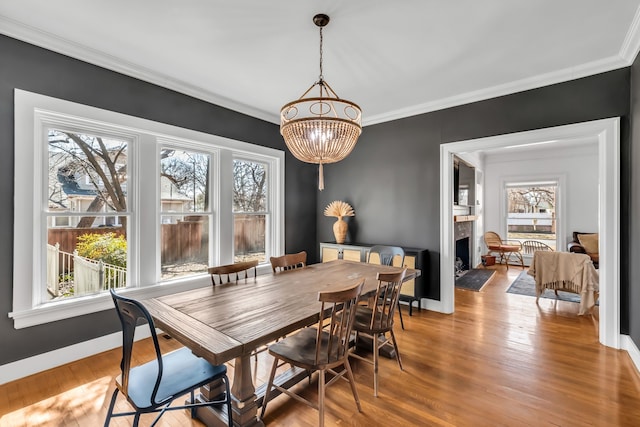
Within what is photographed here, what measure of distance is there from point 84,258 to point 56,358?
853 millimetres

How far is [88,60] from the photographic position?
8.66 ft

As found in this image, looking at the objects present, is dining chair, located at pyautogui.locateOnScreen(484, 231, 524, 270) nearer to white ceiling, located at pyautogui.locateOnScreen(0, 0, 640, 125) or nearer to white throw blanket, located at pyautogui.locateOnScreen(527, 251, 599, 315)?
white throw blanket, located at pyautogui.locateOnScreen(527, 251, 599, 315)

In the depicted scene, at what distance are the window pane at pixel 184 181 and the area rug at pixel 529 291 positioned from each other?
492cm

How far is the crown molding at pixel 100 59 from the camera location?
7.48 feet

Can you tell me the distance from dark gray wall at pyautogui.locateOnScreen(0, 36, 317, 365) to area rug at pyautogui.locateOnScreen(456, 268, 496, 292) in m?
4.56

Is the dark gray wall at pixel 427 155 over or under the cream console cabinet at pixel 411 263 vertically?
over

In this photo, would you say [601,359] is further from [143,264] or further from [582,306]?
[143,264]

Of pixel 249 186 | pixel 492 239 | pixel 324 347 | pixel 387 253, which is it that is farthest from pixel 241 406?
pixel 492 239

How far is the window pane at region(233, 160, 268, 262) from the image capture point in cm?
405

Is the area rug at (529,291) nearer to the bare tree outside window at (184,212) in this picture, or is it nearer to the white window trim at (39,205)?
the bare tree outside window at (184,212)

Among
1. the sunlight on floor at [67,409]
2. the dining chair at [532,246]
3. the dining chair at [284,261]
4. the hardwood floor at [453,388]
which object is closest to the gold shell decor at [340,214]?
the dining chair at [284,261]

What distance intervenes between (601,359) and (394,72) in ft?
10.7

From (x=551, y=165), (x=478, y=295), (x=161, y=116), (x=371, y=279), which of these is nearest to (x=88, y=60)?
(x=161, y=116)

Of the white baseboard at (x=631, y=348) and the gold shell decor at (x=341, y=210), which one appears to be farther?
the gold shell decor at (x=341, y=210)
